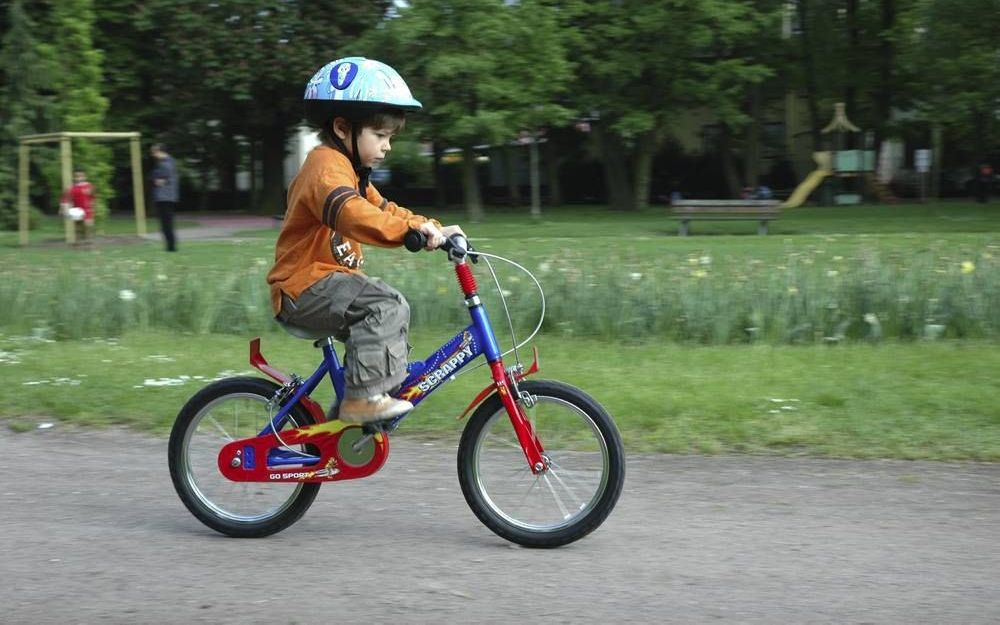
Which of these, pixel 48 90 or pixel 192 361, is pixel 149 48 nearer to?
pixel 48 90

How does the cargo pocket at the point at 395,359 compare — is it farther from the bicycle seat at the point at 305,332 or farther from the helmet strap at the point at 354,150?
the helmet strap at the point at 354,150

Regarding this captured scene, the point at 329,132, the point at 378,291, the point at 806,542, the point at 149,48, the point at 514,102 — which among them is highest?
the point at 149,48

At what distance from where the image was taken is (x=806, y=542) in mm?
4875

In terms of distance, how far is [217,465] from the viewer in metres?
5.16

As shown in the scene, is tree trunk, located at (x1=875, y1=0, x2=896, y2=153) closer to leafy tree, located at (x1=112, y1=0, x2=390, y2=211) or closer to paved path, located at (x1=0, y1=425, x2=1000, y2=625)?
leafy tree, located at (x1=112, y1=0, x2=390, y2=211)

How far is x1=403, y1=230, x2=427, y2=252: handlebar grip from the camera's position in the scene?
4414 mm

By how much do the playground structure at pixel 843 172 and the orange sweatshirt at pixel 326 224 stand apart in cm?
3270

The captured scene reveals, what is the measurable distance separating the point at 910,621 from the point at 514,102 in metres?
26.2

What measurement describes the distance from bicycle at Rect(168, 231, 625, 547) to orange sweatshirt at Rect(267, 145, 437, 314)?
22 cm

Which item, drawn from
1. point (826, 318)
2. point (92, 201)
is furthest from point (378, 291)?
point (92, 201)

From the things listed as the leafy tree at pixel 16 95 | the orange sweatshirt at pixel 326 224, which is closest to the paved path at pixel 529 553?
the orange sweatshirt at pixel 326 224

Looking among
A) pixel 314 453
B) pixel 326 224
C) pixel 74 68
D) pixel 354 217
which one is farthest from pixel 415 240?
pixel 74 68

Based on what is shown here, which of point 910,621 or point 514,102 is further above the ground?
point 514,102

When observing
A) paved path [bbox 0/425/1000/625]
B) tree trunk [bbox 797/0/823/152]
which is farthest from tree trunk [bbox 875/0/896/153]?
paved path [bbox 0/425/1000/625]
